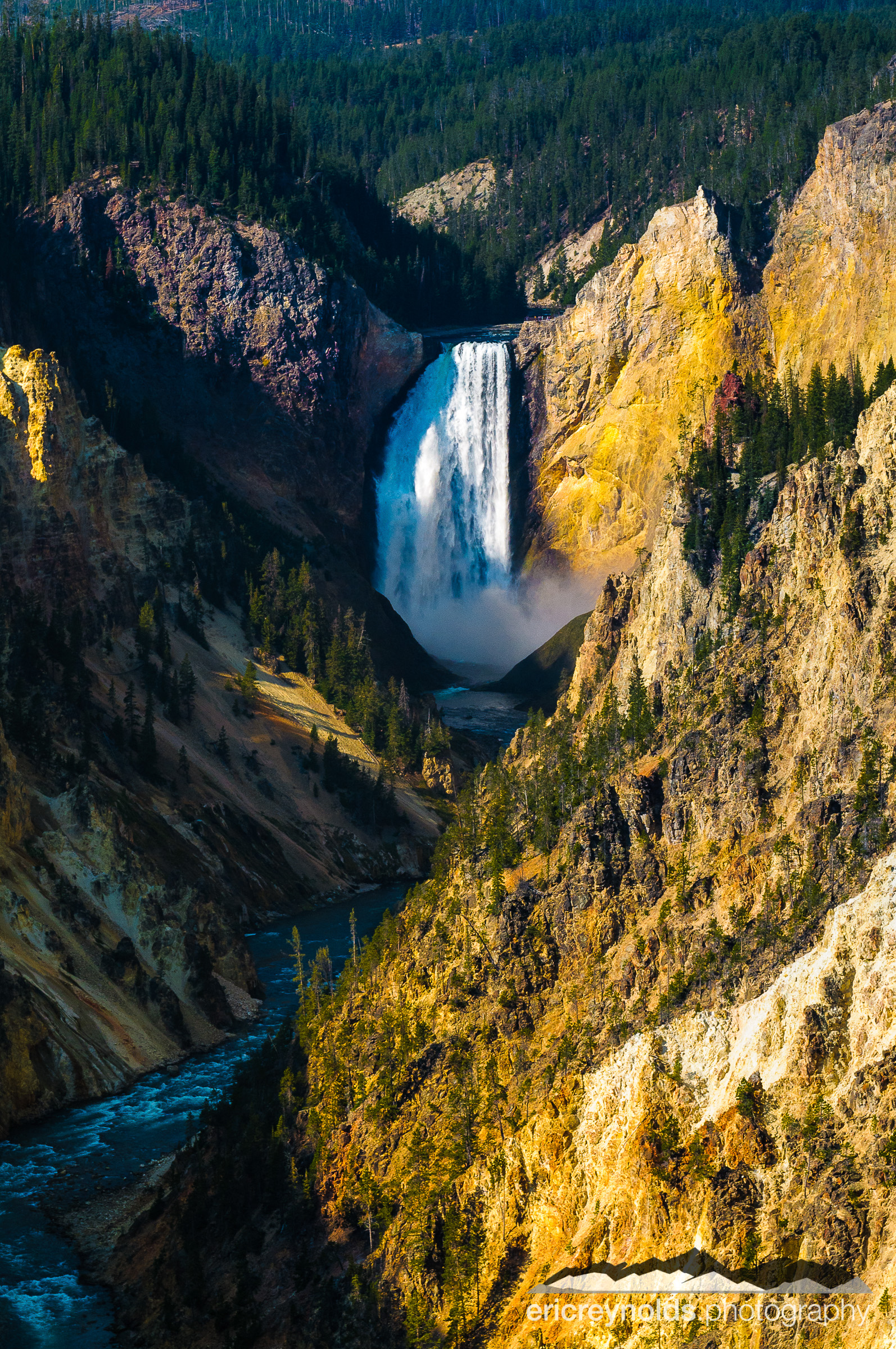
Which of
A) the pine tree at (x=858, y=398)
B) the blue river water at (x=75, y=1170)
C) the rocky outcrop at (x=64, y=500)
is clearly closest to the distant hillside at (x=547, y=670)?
the rocky outcrop at (x=64, y=500)

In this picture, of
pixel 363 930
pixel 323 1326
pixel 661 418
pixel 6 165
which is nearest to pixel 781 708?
pixel 323 1326

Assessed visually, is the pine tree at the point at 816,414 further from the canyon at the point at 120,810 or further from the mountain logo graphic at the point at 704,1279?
the mountain logo graphic at the point at 704,1279

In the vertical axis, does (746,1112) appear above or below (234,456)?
below

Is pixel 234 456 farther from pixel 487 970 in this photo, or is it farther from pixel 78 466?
pixel 487 970

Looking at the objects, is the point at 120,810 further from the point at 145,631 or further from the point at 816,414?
the point at 816,414

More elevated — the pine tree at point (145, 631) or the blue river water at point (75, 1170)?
the pine tree at point (145, 631)
